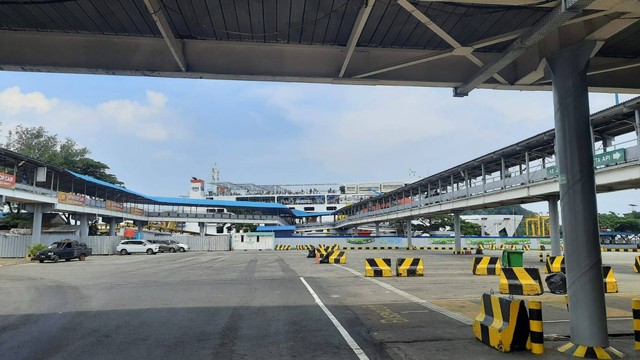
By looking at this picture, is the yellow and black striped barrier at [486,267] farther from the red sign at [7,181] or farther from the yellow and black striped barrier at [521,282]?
the red sign at [7,181]

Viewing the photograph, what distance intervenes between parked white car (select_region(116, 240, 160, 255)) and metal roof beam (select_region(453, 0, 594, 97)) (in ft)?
152

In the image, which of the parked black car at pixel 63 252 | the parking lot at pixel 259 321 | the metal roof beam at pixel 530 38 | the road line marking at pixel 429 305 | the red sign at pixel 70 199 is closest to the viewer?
the metal roof beam at pixel 530 38

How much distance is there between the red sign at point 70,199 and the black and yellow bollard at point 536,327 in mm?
42595

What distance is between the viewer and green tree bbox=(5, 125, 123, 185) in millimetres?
64812

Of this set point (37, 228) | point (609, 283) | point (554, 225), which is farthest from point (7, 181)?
point (554, 225)

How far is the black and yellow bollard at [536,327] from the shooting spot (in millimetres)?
6543

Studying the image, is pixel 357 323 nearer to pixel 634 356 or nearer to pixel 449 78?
pixel 634 356

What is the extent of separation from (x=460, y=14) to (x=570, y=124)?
7.78 feet

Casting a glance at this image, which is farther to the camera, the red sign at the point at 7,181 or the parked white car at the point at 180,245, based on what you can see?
the parked white car at the point at 180,245

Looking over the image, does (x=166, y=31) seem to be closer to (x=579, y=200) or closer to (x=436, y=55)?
(x=436, y=55)

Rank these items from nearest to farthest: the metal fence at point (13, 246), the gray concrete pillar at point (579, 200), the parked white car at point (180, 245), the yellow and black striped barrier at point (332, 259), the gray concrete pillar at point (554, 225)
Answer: the gray concrete pillar at point (579, 200), the yellow and black striped barrier at point (332, 259), the gray concrete pillar at point (554, 225), the metal fence at point (13, 246), the parked white car at point (180, 245)

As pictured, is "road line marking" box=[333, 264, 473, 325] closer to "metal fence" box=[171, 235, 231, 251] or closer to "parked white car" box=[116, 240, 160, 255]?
"parked white car" box=[116, 240, 160, 255]

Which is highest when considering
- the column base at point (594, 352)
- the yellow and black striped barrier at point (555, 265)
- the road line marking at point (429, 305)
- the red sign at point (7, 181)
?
the red sign at point (7, 181)

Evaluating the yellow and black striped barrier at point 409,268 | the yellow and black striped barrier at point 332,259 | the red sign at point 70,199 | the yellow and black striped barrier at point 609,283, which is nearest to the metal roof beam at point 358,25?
the yellow and black striped barrier at point 609,283
